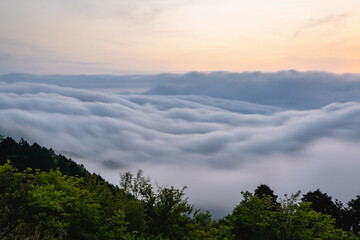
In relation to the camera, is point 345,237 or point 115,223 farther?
point 345,237

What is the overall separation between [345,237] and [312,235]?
8292mm

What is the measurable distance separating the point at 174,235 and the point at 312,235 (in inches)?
450

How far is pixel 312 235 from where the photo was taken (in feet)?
83.1

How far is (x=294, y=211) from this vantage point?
25312 millimetres

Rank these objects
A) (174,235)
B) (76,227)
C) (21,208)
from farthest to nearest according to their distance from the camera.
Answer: (76,227), (174,235), (21,208)

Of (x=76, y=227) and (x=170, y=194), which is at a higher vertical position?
(x=170, y=194)

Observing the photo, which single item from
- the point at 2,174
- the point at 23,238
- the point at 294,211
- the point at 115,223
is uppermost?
the point at 294,211

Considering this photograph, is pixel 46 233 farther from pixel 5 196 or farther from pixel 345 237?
pixel 345 237

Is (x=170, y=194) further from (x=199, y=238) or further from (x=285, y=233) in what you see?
(x=285, y=233)

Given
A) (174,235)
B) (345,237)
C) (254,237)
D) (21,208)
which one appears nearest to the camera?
(21,208)

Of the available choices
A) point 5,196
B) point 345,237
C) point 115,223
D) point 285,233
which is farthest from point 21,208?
point 345,237

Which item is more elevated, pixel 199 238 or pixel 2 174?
pixel 2 174

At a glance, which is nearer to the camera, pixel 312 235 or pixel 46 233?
pixel 46 233

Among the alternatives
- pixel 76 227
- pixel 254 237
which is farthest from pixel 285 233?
pixel 76 227
